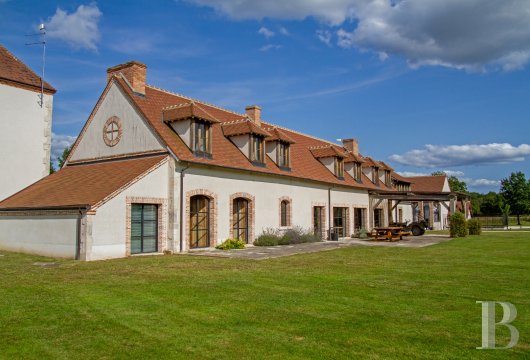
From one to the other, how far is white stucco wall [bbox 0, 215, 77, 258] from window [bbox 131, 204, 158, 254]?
2.14 m

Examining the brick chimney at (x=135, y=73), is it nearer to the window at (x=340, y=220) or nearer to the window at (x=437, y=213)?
the window at (x=340, y=220)

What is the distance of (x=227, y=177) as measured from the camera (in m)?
20.0

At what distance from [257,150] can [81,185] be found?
8.46m

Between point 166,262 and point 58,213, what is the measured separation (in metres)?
4.32

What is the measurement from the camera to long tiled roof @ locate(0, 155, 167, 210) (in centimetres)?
1565

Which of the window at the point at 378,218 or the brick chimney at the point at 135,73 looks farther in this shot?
the window at the point at 378,218

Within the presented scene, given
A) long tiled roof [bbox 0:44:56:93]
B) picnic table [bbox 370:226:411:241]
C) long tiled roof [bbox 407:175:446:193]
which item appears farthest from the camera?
long tiled roof [bbox 407:175:446:193]

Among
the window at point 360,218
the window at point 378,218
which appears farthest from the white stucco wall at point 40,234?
the window at point 378,218

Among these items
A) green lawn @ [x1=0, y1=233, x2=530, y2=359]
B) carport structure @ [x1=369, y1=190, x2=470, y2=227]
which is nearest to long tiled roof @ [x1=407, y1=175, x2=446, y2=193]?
carport structure @ [x1=369, y1=190, x2=470, y2=227]

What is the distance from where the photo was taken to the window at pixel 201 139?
18.8 metres

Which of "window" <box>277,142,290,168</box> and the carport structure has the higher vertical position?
"window" <box>277,142,290,168</box>

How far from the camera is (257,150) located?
22438 mm

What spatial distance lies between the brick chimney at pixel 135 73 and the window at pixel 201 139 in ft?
10.1

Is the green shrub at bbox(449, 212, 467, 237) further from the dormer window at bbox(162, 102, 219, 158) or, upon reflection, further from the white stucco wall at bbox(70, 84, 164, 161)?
the white stucco wall at bbox(70, 84, 164, 161)
